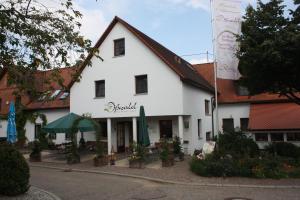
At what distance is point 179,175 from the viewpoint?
16.3 metres

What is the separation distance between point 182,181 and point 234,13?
9.44 meters

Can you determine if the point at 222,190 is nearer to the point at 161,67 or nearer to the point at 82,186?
the point at 82,186

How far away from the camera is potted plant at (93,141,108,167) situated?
19891mm

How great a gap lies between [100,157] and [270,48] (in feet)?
33.4

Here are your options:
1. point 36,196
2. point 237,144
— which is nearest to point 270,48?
point 237,144

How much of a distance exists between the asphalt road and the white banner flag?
7.44 metres

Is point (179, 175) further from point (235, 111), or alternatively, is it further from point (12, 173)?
point (235, 111)

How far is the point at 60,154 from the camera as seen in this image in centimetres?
2547

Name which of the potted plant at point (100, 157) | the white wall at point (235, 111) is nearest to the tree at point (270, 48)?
the potted plant at point (100, 157)

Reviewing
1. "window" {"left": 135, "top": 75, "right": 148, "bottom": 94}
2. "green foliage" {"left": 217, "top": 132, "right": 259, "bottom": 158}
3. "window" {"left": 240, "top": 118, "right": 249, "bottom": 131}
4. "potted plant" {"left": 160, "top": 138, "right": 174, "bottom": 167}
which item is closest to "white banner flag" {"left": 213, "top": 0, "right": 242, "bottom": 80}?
"green foliage" {"left": 217, "top": 132, "right": 259, "bottom": 158}

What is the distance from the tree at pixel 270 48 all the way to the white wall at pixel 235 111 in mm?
9320

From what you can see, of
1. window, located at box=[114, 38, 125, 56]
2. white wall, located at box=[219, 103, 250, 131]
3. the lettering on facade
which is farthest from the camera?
white wall, located at box=[219, 103, 250, 131]

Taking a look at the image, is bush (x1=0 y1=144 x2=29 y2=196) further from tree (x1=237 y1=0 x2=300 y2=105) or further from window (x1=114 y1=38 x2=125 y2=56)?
window (x1=114 y1=38 x2=125 y2=56)

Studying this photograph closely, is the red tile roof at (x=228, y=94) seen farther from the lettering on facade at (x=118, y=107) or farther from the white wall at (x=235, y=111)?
the lettering on facade at (x=118, y=107)
